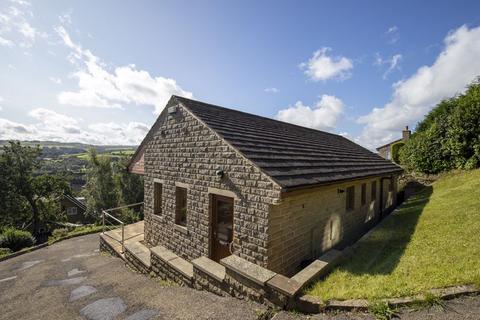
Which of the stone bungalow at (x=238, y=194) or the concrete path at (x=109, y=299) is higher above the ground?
the stone bungalow at (x=238, y=194)

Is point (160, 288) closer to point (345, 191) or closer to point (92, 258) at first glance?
point (92, 258)

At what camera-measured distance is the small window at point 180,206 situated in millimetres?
8798

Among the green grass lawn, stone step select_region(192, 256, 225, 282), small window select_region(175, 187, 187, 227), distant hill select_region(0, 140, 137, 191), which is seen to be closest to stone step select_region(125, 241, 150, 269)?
small window select_region(175, 187, 187, 227)

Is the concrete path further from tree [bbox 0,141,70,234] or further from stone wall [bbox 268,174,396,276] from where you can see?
tree [bbox 0,141,70,234]

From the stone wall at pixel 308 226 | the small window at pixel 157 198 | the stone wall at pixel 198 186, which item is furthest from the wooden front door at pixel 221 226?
the small window at pixel 157 198

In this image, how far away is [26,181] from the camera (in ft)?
93.7

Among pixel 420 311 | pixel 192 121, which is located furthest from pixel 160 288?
pixel 420 311

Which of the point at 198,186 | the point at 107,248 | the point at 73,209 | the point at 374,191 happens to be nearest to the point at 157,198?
the point at 198,186

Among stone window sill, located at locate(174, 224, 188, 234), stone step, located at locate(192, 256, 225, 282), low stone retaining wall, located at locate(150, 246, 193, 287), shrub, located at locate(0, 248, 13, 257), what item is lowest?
shrub, located at locate(0, 248, 13, 257)

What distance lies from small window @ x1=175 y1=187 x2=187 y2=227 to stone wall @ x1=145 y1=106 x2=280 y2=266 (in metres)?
0.19

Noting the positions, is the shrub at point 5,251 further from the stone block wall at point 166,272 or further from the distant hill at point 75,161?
the distant hill at point 75,161

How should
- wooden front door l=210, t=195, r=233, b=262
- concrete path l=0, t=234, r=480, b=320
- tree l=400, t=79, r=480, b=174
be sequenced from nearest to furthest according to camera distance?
concrete path l=0, t=234, r=480, b=320
wooden front door l=210, t=195, r=233, b=262
tree l=400, t=79, r=480, b=174

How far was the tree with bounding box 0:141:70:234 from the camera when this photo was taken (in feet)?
90.1

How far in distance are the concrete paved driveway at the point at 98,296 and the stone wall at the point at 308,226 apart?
1701 mm
